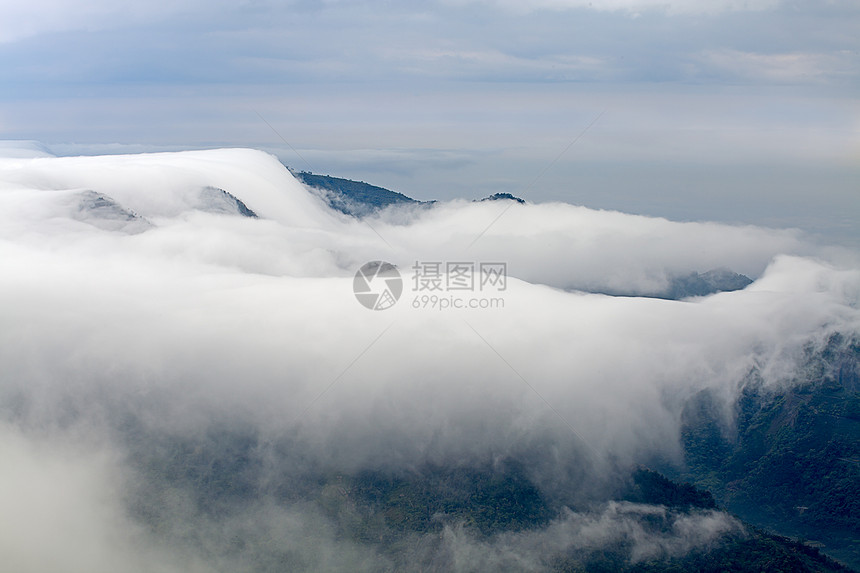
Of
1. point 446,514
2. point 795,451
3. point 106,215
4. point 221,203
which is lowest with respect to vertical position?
point 446,514

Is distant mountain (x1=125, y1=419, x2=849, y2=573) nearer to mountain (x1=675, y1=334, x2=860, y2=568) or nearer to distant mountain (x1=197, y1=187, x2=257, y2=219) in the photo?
mountain (x1=675, y1=334, x2=860, y2=568)

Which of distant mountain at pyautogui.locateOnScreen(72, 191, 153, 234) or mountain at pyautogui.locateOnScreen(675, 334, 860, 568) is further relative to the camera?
distant mountain at pyautogui.locateOnScreen(72, 191, 153, 234)

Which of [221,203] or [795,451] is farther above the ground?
[221,203]

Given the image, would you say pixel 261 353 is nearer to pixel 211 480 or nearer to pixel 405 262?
pixel 211 480

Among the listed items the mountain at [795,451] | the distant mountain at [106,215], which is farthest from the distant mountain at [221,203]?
the mountain at [795,451]

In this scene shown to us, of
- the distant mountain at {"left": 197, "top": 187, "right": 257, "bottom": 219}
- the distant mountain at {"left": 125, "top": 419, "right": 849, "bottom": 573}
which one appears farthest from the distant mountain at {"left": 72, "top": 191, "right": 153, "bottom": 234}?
the distant mountain at {"left": 125, "top": 419, "right": 849, "bottom": 573}

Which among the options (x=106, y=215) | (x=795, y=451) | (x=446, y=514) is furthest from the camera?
(x=106, y=215)

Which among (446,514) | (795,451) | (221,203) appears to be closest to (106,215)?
(221,203)

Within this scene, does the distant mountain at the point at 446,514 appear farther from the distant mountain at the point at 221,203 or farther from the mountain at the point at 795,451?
the distant mountain at the point at 221,203

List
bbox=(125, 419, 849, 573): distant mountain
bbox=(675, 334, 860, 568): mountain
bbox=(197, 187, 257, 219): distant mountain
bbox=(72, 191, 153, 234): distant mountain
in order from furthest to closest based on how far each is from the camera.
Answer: bbox=(197, 187, 257, 219): distant mountain, bbox=(72, 191, 153, 234): distant mountain, bbox=(675, 334, 860, 568): mountain, bbox=(125, 419, 849, 573): distant mountain

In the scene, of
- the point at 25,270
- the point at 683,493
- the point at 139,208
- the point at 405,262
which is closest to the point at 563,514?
the point at 683,493

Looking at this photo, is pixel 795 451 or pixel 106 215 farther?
pixel 106 215

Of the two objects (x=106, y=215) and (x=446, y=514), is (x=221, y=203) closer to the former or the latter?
(x=106, y=215)
